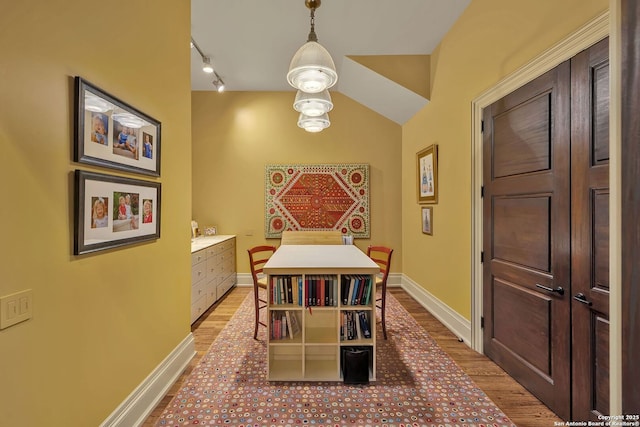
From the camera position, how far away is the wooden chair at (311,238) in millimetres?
4293

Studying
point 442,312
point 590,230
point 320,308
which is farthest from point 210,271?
point 590,230

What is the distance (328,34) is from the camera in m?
3.29

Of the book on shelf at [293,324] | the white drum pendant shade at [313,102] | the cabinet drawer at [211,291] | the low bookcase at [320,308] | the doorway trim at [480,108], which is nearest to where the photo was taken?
the doorway trim at [480,108]

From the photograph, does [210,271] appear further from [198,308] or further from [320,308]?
[320,308]

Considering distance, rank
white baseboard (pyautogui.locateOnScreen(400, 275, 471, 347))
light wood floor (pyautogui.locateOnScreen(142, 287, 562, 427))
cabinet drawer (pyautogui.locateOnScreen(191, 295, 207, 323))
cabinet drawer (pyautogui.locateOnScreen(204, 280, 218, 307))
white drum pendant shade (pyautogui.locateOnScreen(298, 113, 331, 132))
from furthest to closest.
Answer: cabinet drawer (pyautogui.locateOnScreen(204, 280, 218, 307)), cabinet drawer (pyautogui.locateOnScreen(191, 295, 207, 323)), white drum pendant shade (pyautogui.locateOnScreen(298, 113, 331, 132)), white baseboard (pyautogui.locateOnScreen(400, 275, 471, 347)), light wood floor (pyautogui.locateOnScreen(142, 287, 562, 427))

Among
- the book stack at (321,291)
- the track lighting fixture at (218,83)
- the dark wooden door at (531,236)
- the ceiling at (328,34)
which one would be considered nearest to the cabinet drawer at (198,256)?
the book stack at (321,291)

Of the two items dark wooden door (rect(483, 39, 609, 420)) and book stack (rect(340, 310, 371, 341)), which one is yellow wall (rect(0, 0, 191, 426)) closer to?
book stack (rect(340, 310, 371, 341))

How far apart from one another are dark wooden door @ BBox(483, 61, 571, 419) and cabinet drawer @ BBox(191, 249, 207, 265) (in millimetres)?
3116

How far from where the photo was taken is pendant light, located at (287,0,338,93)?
1.88 m

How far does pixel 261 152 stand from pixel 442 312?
12.1 ft

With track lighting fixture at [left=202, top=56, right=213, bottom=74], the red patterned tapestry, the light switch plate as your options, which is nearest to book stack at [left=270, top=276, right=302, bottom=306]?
the light switch plate

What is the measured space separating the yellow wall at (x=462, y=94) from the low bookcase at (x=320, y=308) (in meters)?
→ 1.26

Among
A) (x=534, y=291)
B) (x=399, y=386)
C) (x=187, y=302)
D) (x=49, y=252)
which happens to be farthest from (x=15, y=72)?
(x=534, y=291)

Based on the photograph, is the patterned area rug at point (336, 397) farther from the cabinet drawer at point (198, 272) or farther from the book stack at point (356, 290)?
the cabinet drawer at point (198, 272)
